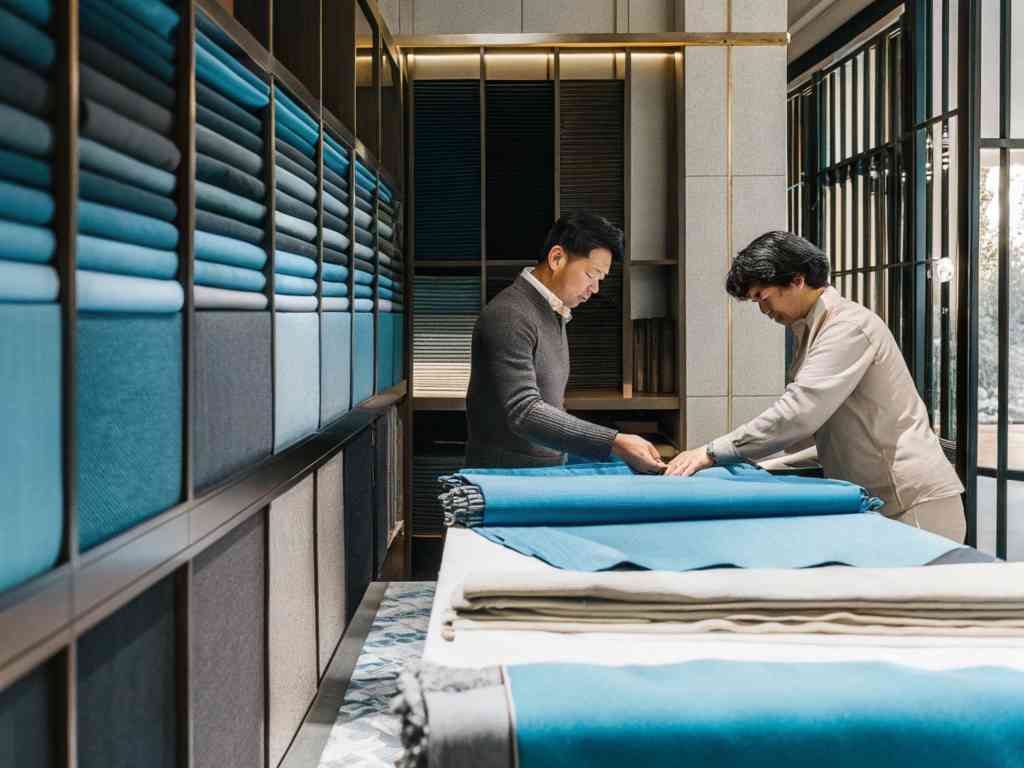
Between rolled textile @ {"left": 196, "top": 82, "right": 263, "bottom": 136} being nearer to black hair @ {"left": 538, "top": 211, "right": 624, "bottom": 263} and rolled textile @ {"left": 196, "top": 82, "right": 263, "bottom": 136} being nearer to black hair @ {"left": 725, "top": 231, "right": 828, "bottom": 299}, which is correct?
black hair @ {"left": 538, "top": 211, "right": 624, "bottom": 263}

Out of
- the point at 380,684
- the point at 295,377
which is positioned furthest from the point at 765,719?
the point at 380,684

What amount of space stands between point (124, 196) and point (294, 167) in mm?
1013

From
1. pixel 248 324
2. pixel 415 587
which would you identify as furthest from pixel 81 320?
pixel 415 587

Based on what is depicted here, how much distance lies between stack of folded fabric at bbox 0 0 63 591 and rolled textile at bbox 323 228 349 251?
4.99 ft

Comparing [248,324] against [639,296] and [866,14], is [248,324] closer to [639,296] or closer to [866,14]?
[639,296]

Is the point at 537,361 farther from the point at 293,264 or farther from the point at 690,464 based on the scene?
the point at 293,264

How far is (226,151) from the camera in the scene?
1595mm

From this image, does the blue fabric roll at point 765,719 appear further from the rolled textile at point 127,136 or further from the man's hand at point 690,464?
the man's hand at point 690,464

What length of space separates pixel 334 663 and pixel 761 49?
294 centimetres

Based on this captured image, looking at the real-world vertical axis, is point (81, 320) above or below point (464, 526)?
above

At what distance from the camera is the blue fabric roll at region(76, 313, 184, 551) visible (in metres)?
1.04

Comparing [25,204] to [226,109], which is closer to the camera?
[25,204]

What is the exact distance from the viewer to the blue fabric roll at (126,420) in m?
1.04

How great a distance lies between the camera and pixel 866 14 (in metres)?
5.20
